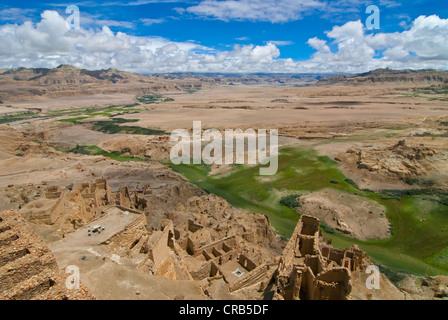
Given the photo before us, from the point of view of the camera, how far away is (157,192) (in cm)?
4484

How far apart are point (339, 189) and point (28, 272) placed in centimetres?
4521

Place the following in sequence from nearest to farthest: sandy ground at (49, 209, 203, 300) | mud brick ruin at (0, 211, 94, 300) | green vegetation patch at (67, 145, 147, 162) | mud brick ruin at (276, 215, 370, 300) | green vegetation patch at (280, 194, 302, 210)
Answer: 1. mud brick ruin at (0, 211, 94, 300)
2. sandy ground at (49, 209, 203, 300)
3. mud brick ruin at (276, 215, 370, 300)
4. green vegetation patch at (280, 194, 302, 210)
5. green vegetation patch at (67, 145, 147, 162)

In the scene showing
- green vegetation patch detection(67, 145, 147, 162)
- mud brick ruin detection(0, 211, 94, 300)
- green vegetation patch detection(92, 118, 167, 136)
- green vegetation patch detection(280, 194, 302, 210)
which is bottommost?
green vegetation patch detection(280, 194, 302, 210)

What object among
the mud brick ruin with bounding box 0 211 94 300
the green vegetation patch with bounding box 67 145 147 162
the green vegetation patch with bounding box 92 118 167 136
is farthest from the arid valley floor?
the green vegetation patch with bounding box 92 118 167 136

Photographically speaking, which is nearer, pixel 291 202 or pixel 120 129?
pixel 291 202

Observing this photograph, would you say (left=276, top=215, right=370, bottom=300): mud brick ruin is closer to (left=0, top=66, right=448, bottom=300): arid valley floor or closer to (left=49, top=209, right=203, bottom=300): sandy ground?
(left=0, top=66, right=448, bottom=300): arid valley floor

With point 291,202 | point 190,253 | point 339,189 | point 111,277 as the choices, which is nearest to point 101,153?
point 291,202

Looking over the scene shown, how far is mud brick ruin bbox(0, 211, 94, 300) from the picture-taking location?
9745mm

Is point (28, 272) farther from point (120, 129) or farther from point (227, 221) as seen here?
point (120, 129)

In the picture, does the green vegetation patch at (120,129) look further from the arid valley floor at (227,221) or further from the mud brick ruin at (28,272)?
the mud brick ruin at (28,272)

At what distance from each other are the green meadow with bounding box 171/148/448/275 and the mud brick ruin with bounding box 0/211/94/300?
28323 millimetres

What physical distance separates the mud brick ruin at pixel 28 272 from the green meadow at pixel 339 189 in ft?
92.9

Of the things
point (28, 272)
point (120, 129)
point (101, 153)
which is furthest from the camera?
point (120, 129)

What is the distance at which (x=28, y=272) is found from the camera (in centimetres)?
1120
